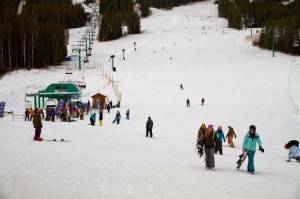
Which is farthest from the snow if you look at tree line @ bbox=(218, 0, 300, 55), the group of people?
tree line @ bbox=(218, 0, 300, 55)

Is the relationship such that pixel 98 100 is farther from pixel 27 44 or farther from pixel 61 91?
pixel 27 44

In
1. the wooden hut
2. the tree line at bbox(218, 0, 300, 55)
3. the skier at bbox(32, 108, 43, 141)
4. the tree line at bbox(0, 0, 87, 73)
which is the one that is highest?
the tree line at bbox(218, 0, 300, 55)

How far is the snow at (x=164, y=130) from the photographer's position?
A: 1182cm

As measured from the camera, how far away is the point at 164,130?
30391 mm

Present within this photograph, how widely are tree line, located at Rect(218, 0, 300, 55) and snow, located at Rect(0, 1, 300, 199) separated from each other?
3562 millimetres

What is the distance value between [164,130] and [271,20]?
92702 mm

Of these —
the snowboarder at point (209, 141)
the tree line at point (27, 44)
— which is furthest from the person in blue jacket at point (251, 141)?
the tree line at point (27, 44)

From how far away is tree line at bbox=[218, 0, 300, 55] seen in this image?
292ft

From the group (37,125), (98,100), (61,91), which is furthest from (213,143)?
(98,100)

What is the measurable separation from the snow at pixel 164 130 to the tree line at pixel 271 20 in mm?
3562

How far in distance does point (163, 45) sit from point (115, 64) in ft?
85.7

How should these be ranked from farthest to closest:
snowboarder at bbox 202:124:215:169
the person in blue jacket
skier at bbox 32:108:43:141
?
skier at bbox 32:108:43:141 < snowboarder at bbox 202:124:215:169 < the person in blue jacket

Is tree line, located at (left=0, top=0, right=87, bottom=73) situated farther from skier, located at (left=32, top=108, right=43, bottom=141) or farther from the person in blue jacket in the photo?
the person in blue jacket

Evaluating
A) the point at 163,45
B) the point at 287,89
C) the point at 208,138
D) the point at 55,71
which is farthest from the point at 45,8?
the point at 208,138
